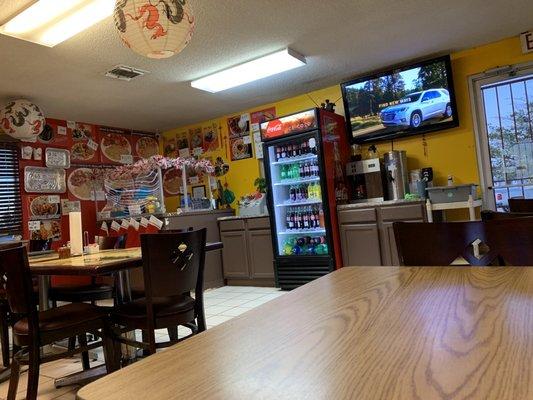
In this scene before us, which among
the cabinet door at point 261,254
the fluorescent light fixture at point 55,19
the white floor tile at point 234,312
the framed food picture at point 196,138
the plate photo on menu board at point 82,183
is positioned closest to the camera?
the fluorescent light fixture at point 55,19

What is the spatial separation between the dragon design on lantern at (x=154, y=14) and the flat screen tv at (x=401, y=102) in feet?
11.5

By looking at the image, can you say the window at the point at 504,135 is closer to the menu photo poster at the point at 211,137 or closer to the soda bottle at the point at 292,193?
the soda bottle at the point at 292,193

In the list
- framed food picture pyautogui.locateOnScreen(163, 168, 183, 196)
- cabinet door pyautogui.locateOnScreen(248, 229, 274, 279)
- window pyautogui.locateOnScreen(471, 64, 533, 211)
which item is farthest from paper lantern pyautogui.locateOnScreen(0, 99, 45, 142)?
window pyautogui.locateOnScreen(471, 64, 533, 211)

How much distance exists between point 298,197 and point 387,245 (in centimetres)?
132

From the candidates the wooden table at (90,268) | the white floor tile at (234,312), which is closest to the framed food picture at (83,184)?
the white floor tile at (234,312)

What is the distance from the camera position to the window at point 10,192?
5.41 metres

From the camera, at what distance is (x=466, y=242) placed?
4.05ft

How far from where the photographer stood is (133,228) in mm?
5613

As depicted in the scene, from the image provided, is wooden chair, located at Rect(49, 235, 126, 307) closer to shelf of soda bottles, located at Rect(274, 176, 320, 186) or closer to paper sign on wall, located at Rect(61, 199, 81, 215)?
shelf of soda bottles, located at Rect(274, 176, 320, 186)

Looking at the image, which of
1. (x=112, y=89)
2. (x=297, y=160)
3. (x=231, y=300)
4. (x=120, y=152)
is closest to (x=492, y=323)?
(x=231, y=300)

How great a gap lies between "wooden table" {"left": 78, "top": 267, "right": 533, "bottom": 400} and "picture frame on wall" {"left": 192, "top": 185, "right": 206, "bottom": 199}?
621 cm

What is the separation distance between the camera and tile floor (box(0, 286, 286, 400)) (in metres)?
2.59

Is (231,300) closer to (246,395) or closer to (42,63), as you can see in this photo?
(42,63)

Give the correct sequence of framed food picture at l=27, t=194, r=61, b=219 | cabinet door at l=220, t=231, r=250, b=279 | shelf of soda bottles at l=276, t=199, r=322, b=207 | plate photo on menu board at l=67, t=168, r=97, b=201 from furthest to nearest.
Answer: plate photo on menu board at l=67, t=168, r=97, b=201, cabinet door at l=220, t=231, r=250, b=279, framed food picture at l=27, t=194, r=61, b=219, shelf of soda bottles at l=276, t=199, r=322, b=207
